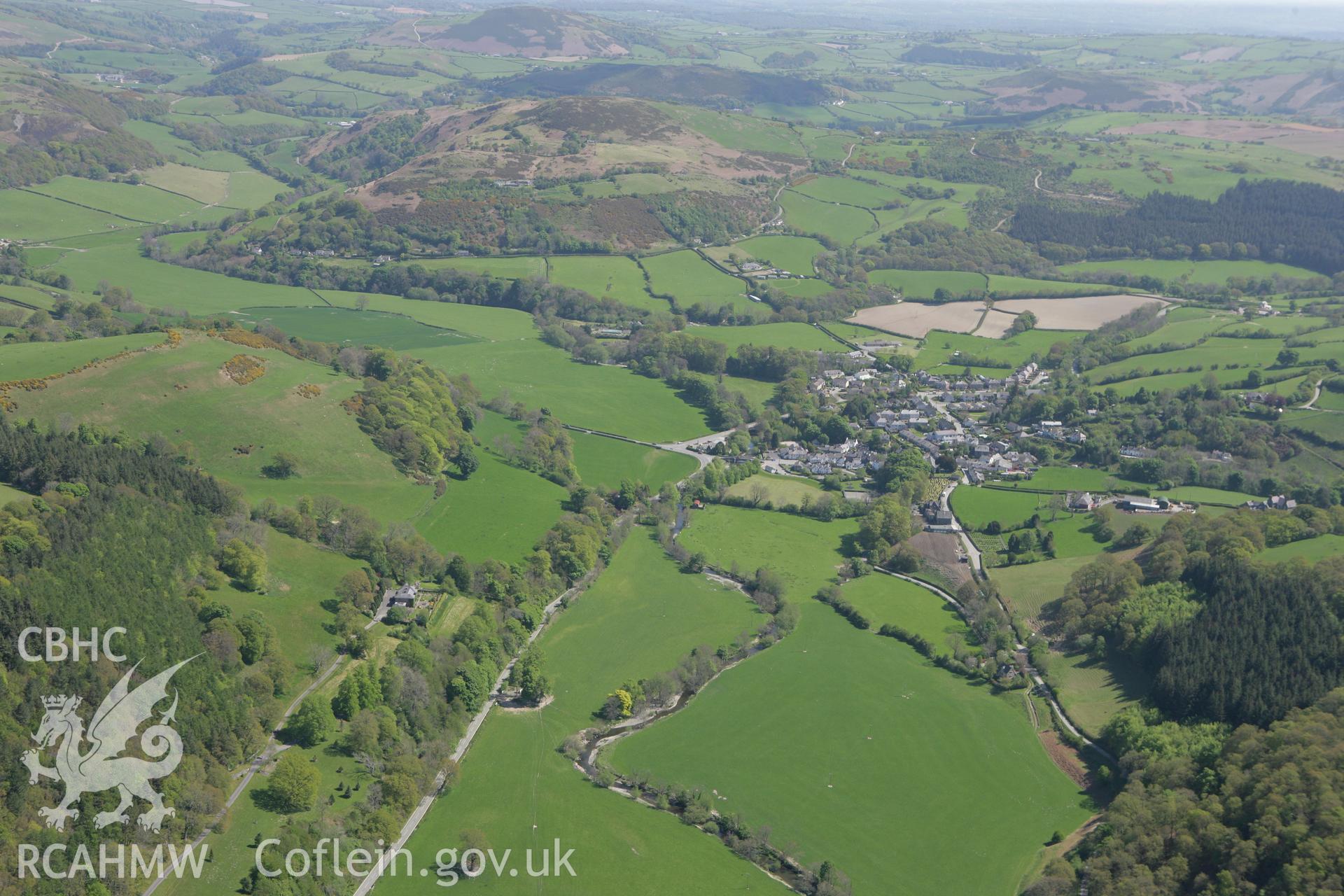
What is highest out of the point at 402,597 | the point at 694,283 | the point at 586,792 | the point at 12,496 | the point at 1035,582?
the point at 12,496

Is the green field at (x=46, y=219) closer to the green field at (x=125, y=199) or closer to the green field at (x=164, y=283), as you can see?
the green field at (x=125, y=199)

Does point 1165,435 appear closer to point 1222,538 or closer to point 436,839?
point 1222,538

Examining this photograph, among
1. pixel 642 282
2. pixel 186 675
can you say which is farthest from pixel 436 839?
pixel 642 282

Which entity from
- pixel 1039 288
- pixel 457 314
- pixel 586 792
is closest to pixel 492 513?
pixel 586 792

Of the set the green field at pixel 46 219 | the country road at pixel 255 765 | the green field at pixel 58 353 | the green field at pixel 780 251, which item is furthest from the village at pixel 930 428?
the green field at pixel 46 219

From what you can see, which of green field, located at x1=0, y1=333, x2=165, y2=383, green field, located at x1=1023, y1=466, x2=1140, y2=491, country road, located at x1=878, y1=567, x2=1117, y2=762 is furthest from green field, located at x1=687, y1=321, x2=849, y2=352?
green field, located at x1=0, y1=333, x2=165, y2=383

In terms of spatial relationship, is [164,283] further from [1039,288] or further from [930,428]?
[1039,288]

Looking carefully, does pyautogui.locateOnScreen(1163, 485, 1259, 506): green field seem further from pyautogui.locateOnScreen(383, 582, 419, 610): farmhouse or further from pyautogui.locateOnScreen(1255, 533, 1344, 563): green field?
pyautogui.locateOnScreen(383, 582, 419, 610): farmhouse
